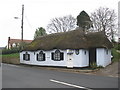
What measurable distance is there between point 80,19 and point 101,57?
85.2ft

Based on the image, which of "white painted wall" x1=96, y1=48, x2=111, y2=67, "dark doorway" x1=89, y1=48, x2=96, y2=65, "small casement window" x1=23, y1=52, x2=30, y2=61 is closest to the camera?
"white painted wall" x1=96, y1=48, x2=111, y2=67

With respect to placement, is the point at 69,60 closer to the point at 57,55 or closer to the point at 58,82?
the point at 57,55

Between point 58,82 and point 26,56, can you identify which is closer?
point 58,82

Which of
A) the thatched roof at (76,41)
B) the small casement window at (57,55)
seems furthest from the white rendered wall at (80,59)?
the small casement window at (57,55)

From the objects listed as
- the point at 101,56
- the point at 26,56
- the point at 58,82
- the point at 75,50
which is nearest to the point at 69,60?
the point at 75,50

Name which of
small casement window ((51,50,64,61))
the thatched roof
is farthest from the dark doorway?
small casement window ((51,50,64,61))

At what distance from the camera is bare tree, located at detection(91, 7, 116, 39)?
1612 inches

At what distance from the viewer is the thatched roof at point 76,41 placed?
841 inches

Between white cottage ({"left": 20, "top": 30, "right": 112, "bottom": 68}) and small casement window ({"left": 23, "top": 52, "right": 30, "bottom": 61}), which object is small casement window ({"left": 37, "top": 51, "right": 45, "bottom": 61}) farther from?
small casement window ({"left": 23, "top": 52, "right": 30, "bottom": 61})

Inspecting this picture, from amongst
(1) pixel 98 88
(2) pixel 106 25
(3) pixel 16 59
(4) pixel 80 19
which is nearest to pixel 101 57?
(1) pixel 98 88

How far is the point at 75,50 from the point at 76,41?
4.28ft

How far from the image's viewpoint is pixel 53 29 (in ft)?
188

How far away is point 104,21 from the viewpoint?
4238 cm

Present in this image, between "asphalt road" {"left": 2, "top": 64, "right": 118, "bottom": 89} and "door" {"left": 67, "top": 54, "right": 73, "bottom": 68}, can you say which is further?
"door" {"left": 67, "top": 54, "right": 73, "bottom": 68}
